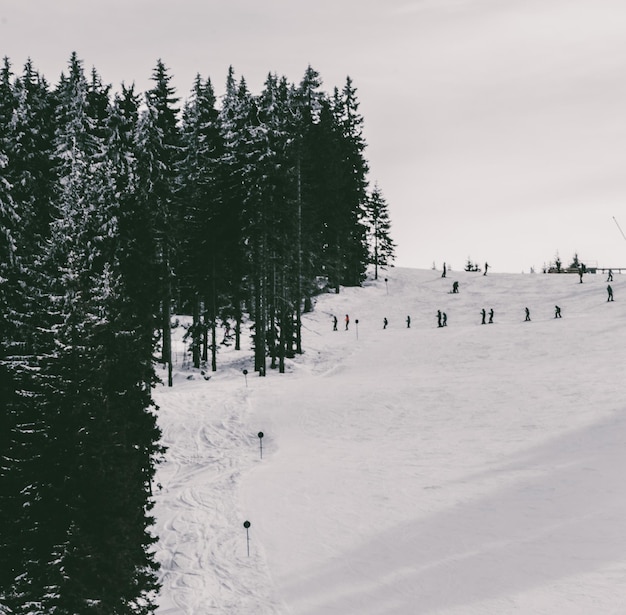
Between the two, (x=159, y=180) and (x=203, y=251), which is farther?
(x=203, y=251)

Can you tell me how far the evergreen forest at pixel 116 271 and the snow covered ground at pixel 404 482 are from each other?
2.28 meters

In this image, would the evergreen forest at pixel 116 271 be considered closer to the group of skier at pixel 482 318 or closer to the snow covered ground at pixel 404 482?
the snow covered ground at pixel 404 482

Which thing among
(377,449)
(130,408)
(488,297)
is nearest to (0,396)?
(130,408)

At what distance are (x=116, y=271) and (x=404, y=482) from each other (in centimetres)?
1271

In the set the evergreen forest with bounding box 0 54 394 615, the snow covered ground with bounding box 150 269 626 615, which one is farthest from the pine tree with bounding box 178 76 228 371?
the snow covered ground with bounding box 150 269 626 615

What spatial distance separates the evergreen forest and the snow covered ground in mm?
2280

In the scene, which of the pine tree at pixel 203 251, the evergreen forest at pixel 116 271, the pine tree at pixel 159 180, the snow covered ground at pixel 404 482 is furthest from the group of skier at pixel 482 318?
the pine tree at pixel 159 180

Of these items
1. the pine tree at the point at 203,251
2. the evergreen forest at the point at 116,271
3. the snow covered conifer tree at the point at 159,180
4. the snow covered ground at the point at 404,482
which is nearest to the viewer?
the evergreen forest at the point at 116,271

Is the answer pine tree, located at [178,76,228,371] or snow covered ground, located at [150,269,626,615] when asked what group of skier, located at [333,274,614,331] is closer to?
snow covered ground, located at [150,269,626,615]

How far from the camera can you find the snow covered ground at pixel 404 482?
14.5 m

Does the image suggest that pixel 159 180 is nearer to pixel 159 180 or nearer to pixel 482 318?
pixel 159 180

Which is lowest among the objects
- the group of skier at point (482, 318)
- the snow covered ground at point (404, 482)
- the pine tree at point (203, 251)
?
the snow covered ground at point (404, 482)

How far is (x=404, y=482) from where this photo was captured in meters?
20.5

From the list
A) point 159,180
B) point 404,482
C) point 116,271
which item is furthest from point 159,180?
point 404,482
